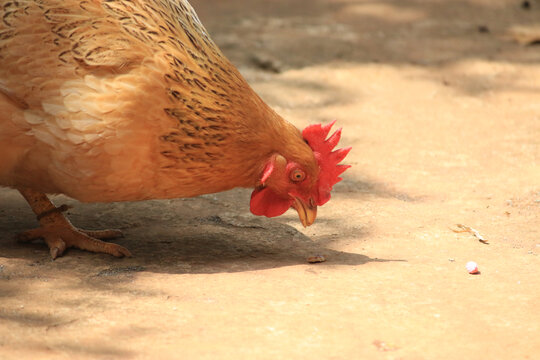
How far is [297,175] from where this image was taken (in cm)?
375

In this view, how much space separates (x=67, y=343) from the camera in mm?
2691

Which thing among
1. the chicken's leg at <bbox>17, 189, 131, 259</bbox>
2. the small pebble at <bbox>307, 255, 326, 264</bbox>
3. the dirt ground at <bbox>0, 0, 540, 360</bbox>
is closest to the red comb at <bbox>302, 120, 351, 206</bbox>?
the small pebble at <bbox>307, 255, 326, 264</bbox>

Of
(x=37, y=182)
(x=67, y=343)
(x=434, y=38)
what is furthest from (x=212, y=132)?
(x=434, y=38)

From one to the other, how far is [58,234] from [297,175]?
4.47 ft

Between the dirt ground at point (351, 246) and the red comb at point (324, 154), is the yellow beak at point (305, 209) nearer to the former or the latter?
the red comb at point (324, 154)

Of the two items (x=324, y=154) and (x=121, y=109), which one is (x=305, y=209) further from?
(x=121, y=109)

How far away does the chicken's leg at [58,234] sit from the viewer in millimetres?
3873

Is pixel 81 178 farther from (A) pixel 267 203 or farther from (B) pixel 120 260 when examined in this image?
(A) pixel 267 203

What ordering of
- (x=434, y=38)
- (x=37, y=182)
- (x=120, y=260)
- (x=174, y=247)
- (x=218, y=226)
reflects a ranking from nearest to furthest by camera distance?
(x=37, y=182), (x=120, y=260), (x=174, y=247), (x=218, y=226), (x=434, y=38)

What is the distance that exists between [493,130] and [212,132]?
11.6 feet

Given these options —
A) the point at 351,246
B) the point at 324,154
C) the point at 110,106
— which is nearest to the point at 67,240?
the point at 110,106

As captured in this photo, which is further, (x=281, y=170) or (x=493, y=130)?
(x=493, y=130)

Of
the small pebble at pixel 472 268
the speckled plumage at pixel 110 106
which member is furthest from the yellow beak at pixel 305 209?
the small pebble at pixel 472 268

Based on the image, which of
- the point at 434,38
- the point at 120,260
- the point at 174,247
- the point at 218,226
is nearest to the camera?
the point at 120,260
